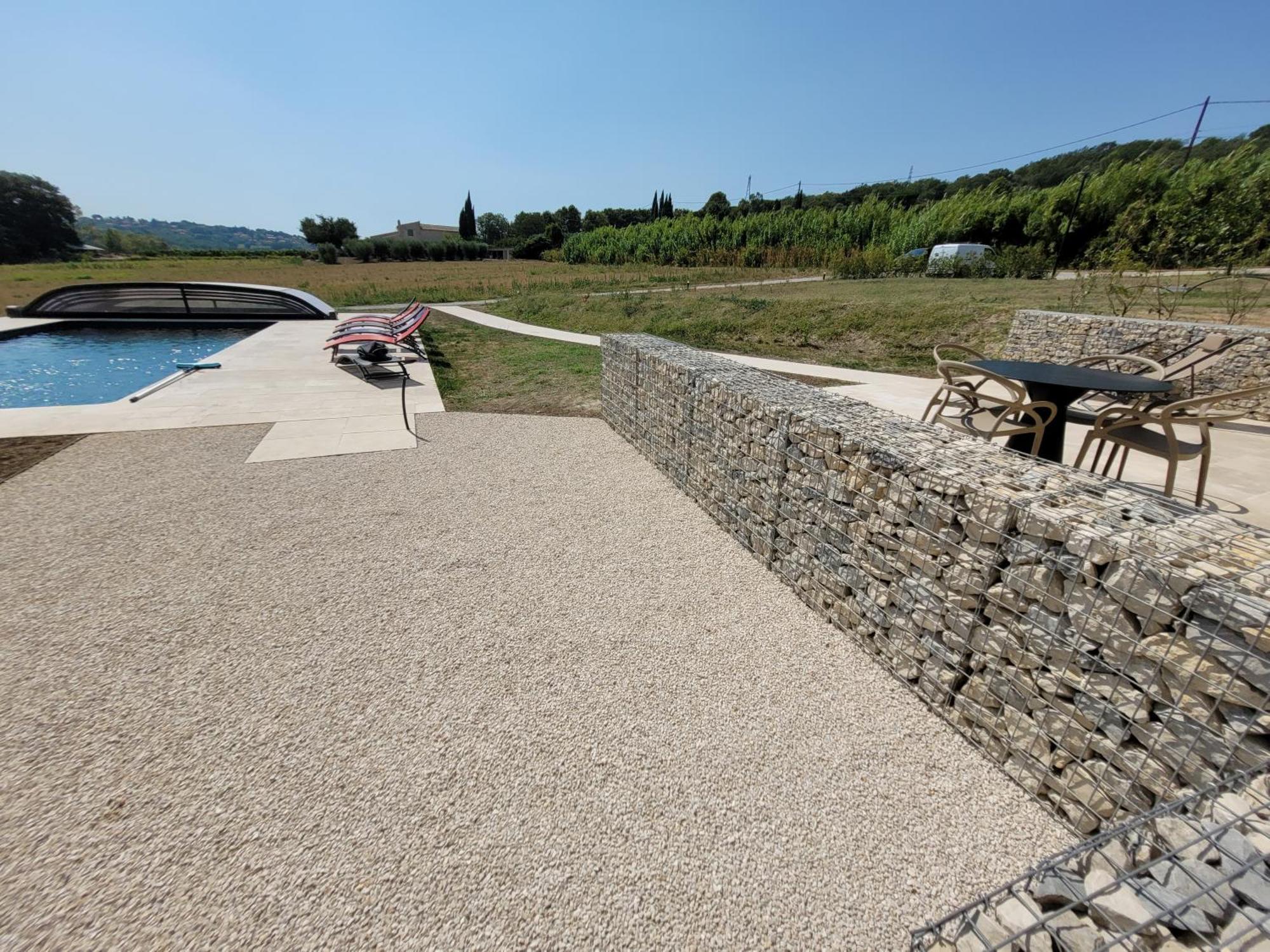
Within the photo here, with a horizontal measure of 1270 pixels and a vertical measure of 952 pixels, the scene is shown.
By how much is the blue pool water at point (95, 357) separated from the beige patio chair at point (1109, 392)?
1203 cm

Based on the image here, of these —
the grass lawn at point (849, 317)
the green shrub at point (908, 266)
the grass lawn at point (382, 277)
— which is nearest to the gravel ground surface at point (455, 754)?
the grass lawn at point (849, 317)

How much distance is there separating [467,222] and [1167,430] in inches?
3266

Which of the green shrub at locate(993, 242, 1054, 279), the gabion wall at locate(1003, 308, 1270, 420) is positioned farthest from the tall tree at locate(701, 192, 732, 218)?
the gabion wall at locate(1003, 308, 1270, 420)

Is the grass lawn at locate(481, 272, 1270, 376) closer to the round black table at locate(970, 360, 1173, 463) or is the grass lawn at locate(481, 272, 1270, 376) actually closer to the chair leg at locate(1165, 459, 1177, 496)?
the round black table at locate(970, 360, 1173, 463)

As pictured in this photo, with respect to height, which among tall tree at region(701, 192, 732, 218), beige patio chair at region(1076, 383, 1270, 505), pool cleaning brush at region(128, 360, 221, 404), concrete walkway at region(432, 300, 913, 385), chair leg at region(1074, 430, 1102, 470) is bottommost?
pool cleaning brush at region(128, 360, 221, 404)

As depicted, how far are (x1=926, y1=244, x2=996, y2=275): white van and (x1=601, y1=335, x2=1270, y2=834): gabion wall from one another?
957 inches

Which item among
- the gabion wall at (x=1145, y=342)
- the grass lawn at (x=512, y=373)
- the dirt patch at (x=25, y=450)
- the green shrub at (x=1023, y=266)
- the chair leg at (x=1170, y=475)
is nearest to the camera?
the chair leg at (x=1170, y=475)

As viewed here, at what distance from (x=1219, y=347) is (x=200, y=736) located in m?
9.00

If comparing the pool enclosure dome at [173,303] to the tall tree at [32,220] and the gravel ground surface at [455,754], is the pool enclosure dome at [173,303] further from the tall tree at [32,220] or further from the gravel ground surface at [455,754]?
the tall tree at [32,220]

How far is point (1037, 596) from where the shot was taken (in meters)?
2.02

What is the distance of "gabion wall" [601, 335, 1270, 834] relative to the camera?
5.26 ft

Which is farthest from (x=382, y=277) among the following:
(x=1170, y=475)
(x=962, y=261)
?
(x=1170, y=475)

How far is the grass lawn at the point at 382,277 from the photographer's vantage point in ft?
73.7

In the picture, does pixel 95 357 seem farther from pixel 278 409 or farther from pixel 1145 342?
pixel 1145 342
